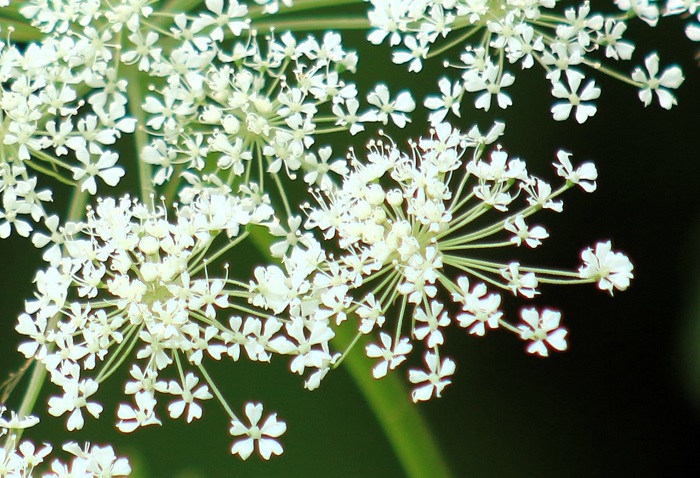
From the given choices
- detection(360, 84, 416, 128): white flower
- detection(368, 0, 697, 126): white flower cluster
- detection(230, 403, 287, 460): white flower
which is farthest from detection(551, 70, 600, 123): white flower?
detection(230, 403, 287, 460): white flower

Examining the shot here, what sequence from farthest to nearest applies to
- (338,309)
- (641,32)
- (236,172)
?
1. (641,32)
2. (236,172)
3. (338,309)

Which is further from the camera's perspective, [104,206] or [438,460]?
[438,460]

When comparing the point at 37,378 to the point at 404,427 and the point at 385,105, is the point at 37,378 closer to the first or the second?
the point at 385,105

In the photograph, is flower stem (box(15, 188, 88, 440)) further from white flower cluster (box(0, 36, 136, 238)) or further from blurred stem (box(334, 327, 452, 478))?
blurred stem (box(334, 327, 452, 478))

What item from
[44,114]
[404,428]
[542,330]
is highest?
[44,114]

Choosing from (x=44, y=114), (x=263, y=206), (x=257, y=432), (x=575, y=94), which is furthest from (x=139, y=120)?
(x=575, y=94)

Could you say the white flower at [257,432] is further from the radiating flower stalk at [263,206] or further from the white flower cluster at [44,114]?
the white flower cluster at [44,114]

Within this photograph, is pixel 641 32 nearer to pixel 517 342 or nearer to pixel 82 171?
pixel 517 342

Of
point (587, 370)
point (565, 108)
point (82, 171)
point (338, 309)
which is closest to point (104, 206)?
point (82, 171)
